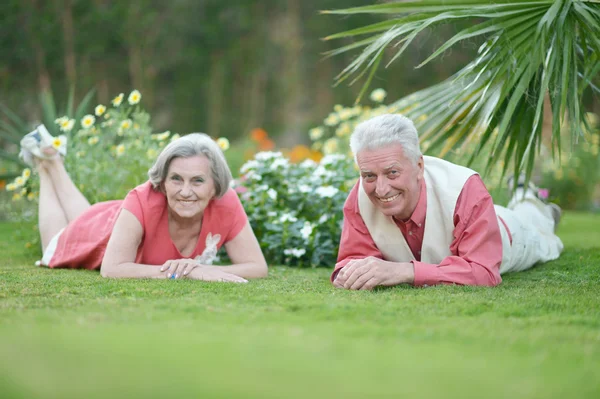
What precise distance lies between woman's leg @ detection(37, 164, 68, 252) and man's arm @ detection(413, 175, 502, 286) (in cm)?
292

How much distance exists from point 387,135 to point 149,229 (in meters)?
1.55

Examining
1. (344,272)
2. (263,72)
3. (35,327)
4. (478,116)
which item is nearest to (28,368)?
(35,327)

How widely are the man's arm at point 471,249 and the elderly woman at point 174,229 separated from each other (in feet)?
3.63

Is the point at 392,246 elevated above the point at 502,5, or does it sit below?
below

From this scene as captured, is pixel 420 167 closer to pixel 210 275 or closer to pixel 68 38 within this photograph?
pixel 210 275

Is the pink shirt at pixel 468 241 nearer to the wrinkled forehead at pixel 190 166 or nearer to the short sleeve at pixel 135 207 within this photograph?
the wrinkled forehead at pixel 190 166

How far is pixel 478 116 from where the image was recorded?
14.3ft

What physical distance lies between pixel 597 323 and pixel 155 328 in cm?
162

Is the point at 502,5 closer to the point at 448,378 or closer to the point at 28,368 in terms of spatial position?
the point at 448,378

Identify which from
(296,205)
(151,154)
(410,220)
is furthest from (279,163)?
(410,220)

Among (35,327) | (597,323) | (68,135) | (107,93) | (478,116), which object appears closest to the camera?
(35,327)

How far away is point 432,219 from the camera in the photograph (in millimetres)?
3684

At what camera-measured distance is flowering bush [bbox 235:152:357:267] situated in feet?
17.3

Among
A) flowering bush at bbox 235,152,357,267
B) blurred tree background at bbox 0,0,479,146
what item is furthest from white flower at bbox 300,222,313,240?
blurred tree background at bbox 0,0,479,146
